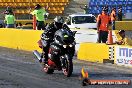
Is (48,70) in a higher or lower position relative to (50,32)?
lower

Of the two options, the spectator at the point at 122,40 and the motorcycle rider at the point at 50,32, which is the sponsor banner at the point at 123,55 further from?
the motorcycle rider at the point at 50,32

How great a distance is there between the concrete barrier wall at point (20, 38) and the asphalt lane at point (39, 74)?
2.10m

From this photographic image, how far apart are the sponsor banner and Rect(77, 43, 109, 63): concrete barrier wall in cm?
50

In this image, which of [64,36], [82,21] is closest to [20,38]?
[82,21]

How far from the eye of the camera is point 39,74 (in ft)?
42.5

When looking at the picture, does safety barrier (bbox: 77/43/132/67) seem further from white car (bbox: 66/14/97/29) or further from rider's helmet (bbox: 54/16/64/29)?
white car (bbox: 66/14/97/29)

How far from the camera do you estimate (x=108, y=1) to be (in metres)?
40.8

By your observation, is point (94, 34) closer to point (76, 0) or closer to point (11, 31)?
point (11, 31)

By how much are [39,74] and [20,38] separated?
8.39m

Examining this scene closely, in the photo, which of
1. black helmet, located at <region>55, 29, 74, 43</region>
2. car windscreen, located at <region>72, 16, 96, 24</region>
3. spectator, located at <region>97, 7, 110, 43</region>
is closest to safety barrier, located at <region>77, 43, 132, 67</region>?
spectator, located at <region>97, 7, 110, 43</region>

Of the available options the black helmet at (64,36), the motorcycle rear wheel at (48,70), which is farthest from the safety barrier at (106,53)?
the black helmet at (64,36)

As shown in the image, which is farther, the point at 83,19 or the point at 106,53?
the point at 83,19

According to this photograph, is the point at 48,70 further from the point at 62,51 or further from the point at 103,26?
the point at 103,26

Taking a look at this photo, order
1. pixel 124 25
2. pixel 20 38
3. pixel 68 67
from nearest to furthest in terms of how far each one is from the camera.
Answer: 1. pixel 68 67
2. pixel 20 38
3. pixel 124 25
